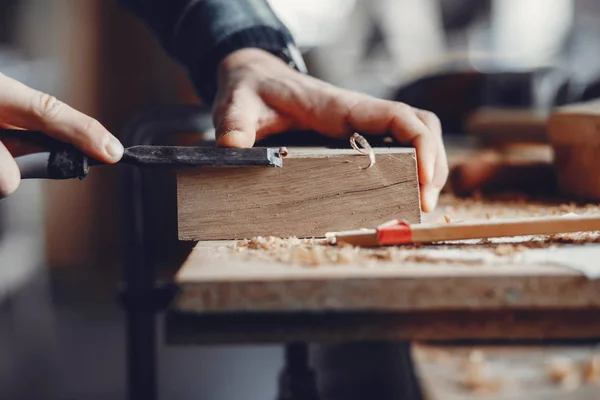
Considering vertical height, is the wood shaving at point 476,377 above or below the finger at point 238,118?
below

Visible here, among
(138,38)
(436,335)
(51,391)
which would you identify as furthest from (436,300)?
(138,38)

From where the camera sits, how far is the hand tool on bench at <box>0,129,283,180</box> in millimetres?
697

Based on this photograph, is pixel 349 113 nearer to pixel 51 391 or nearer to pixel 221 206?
pixel 221 206

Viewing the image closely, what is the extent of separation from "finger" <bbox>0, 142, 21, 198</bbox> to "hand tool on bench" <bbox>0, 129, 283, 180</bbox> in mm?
11

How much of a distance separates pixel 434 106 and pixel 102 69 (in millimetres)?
1873

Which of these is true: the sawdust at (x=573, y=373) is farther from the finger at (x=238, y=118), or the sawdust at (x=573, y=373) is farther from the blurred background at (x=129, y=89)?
the blurred background at (x=129, y=89)

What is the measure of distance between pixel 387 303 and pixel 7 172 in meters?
0.43

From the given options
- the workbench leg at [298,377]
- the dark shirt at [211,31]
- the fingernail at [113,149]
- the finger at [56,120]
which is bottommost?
the workbench leg at [298,377]

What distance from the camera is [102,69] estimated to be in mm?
3297

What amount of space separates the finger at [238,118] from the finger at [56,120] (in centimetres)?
13

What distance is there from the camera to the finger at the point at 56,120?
69 cm

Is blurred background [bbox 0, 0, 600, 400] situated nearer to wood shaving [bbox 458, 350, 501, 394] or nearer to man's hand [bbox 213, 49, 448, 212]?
man's hand [bbox 213, 49, 448, 212]

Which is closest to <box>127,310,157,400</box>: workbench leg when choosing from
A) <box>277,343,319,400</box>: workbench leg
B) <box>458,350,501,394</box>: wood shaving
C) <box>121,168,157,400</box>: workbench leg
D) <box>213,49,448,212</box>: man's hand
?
<box>121,168,157,400</box>: workbench leg

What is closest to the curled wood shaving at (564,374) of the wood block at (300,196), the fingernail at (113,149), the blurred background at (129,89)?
the wood block at (300,196)
